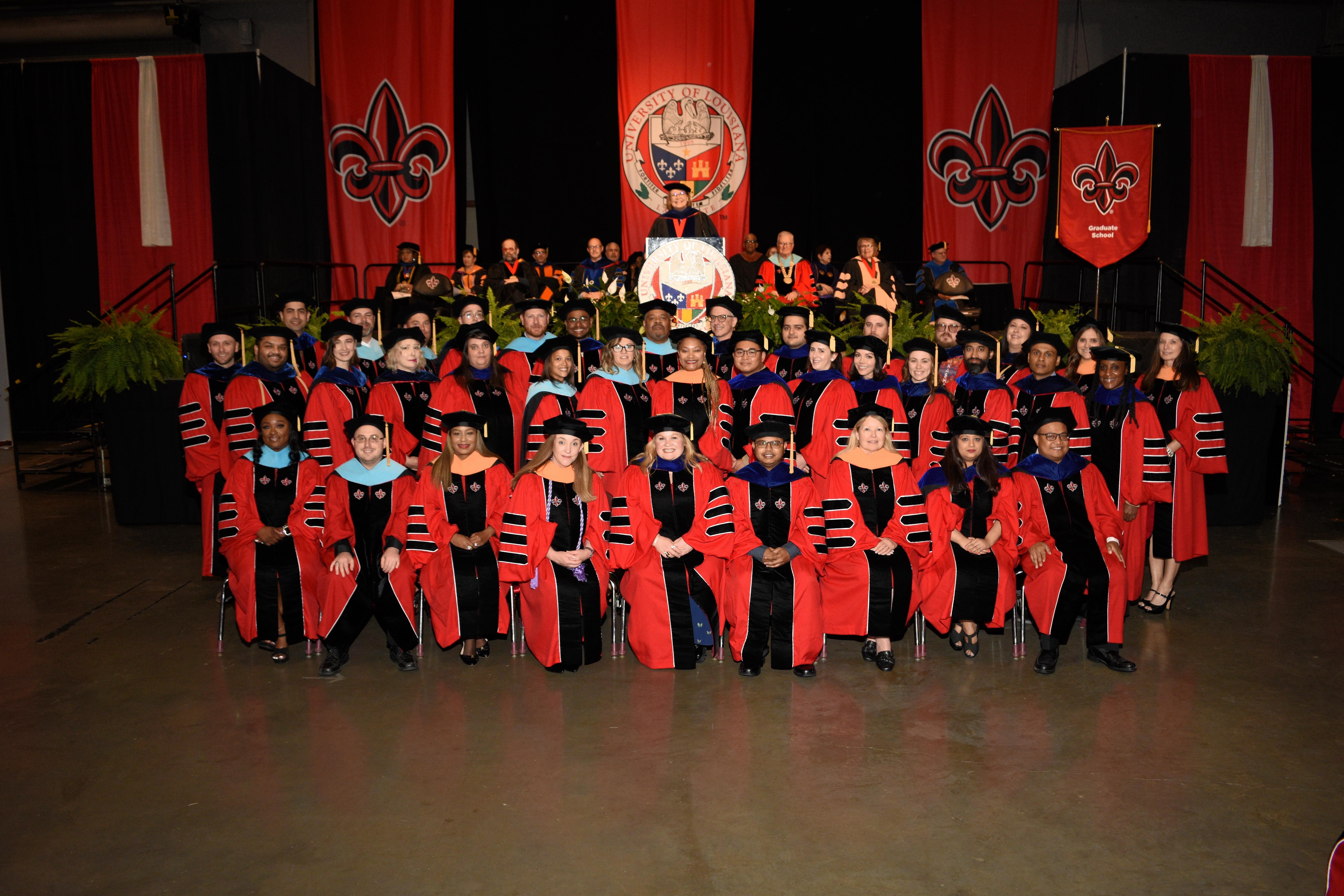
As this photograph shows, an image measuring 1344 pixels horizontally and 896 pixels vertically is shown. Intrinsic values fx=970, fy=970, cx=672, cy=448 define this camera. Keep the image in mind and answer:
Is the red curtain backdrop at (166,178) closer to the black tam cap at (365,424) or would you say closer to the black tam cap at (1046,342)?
the black tam cap at (365,424)

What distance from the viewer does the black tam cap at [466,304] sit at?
23.2ft

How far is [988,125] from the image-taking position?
12.6 meters

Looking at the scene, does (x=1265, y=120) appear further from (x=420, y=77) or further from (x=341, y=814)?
(x=341, y=814)

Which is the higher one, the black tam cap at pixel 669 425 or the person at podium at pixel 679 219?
the person at podium at pixel 679 219

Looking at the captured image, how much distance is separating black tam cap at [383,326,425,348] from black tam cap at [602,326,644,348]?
1.22 meters

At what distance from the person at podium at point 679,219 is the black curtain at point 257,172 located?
516 centimetres

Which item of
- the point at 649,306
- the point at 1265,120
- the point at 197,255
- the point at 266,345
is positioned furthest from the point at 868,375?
the point at 197,255

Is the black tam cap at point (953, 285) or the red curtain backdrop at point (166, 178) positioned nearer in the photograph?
the black tam cap at point (953, 285)

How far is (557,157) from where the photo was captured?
1309cm

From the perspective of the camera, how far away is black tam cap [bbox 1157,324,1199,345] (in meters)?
6.09

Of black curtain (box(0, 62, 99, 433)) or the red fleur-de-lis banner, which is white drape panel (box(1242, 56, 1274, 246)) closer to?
the red fleur-de-lis banner

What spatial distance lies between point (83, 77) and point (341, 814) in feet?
41.4

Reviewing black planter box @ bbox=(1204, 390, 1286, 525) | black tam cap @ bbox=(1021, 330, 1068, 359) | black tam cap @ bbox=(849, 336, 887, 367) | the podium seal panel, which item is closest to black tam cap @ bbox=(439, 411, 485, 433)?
black tam cap @ bbox=(849, 336, 887, 367)

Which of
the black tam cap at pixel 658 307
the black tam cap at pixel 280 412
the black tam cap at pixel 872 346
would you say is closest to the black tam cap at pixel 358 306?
the black tam cap at pixel 280 412
